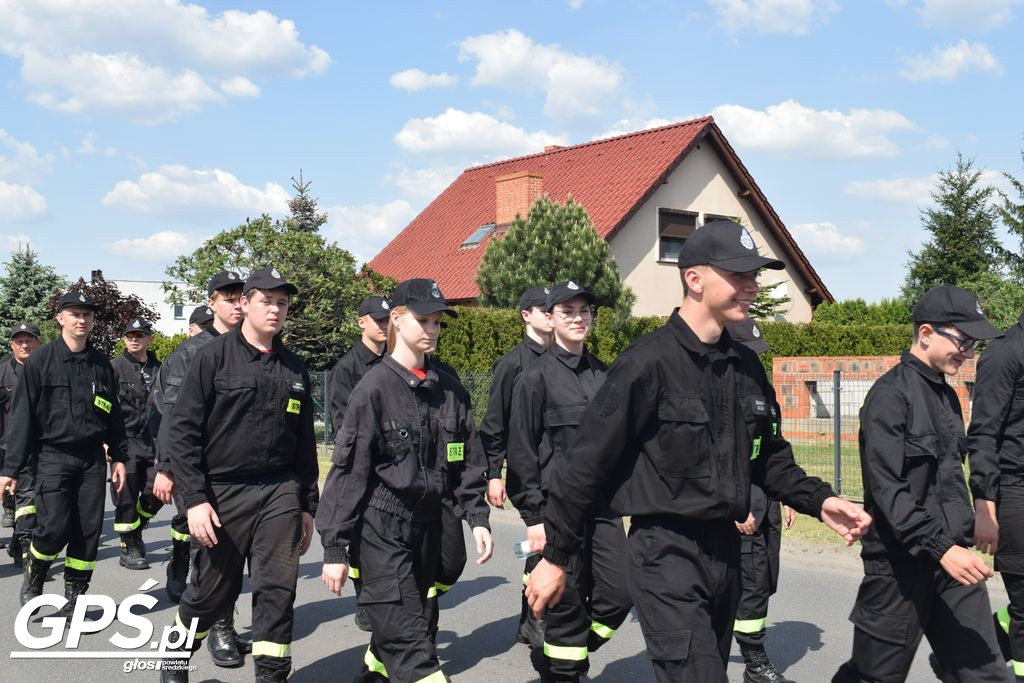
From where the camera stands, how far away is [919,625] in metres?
4.15

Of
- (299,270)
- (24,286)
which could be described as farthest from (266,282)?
(24,286)

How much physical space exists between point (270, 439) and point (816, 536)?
6.50 m

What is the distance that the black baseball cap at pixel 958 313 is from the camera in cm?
438

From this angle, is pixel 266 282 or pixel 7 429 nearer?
pixel 266 282

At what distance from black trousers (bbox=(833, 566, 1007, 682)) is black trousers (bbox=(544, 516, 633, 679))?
1.27m

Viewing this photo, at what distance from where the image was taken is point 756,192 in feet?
106

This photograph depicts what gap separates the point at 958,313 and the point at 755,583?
1.96m

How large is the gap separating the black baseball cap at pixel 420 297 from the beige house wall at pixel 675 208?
2349 cm

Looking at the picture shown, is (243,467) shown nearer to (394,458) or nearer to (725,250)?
(394,458)

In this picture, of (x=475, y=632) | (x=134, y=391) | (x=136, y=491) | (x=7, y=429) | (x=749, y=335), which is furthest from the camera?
(x=134, y=391)

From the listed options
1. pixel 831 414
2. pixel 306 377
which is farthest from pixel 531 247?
pixel 306 377

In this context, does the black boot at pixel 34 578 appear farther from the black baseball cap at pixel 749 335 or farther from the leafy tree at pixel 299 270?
the leafy tree at pixel 299 270

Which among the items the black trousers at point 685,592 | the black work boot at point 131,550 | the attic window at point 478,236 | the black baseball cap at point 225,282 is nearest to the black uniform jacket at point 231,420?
the black baseball cap at point 225,282

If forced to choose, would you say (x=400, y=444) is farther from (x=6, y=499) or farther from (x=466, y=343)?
(x=466, y=343)
